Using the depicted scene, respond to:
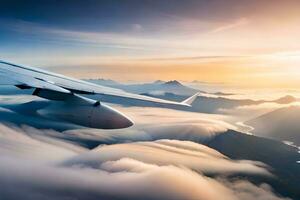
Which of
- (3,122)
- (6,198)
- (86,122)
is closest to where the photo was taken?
(86,122)

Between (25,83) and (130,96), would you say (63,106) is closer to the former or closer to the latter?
(130,96)

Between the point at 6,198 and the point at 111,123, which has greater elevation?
the point at 111,123

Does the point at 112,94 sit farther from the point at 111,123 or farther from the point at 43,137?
the point at 43,137

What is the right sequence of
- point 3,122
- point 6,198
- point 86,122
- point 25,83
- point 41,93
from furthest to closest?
point 3,122 → point 6,198 → point 86,122 → point 41,93 → point 25,83

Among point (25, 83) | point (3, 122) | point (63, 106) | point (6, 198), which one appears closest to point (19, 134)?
point (3, 122)

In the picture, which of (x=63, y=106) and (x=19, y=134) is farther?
(x=19, y=134)

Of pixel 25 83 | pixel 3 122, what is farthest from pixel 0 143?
pixel 25 83

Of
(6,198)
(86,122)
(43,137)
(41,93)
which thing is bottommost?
(6,198)
